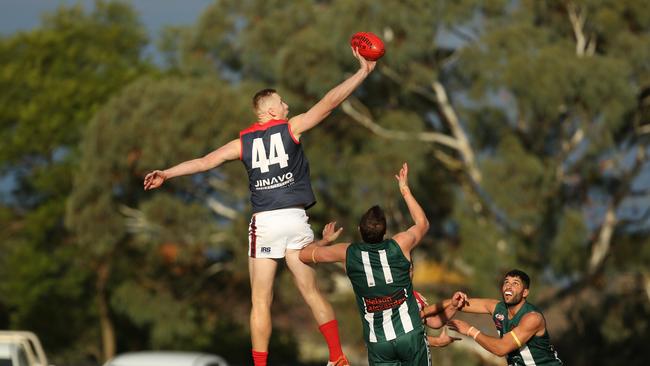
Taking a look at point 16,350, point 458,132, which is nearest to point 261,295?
point 16,350

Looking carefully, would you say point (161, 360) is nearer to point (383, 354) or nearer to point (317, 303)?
point (317, 303)

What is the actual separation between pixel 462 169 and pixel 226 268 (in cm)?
1134

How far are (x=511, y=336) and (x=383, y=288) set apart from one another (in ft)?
3.61

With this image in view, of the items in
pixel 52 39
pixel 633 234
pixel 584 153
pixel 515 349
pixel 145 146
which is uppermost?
pixel 52 39

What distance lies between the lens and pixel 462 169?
38.7 metres

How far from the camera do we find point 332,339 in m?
8.89

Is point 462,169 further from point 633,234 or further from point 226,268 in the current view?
point 226,268

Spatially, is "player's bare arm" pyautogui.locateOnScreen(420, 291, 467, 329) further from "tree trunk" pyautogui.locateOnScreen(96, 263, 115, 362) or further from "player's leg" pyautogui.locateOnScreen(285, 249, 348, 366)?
"tree trunk" pyautogui.locateOnScreen(96, 263, 115, 362)

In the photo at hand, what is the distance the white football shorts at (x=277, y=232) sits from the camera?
28.9ft

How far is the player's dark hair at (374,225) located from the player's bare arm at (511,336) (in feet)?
3.51

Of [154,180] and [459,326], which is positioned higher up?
[154,180]

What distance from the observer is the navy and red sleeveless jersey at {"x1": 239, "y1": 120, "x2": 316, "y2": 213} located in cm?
873

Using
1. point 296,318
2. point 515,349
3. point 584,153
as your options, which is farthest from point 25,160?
point 515,349

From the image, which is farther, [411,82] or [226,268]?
[226,268]
